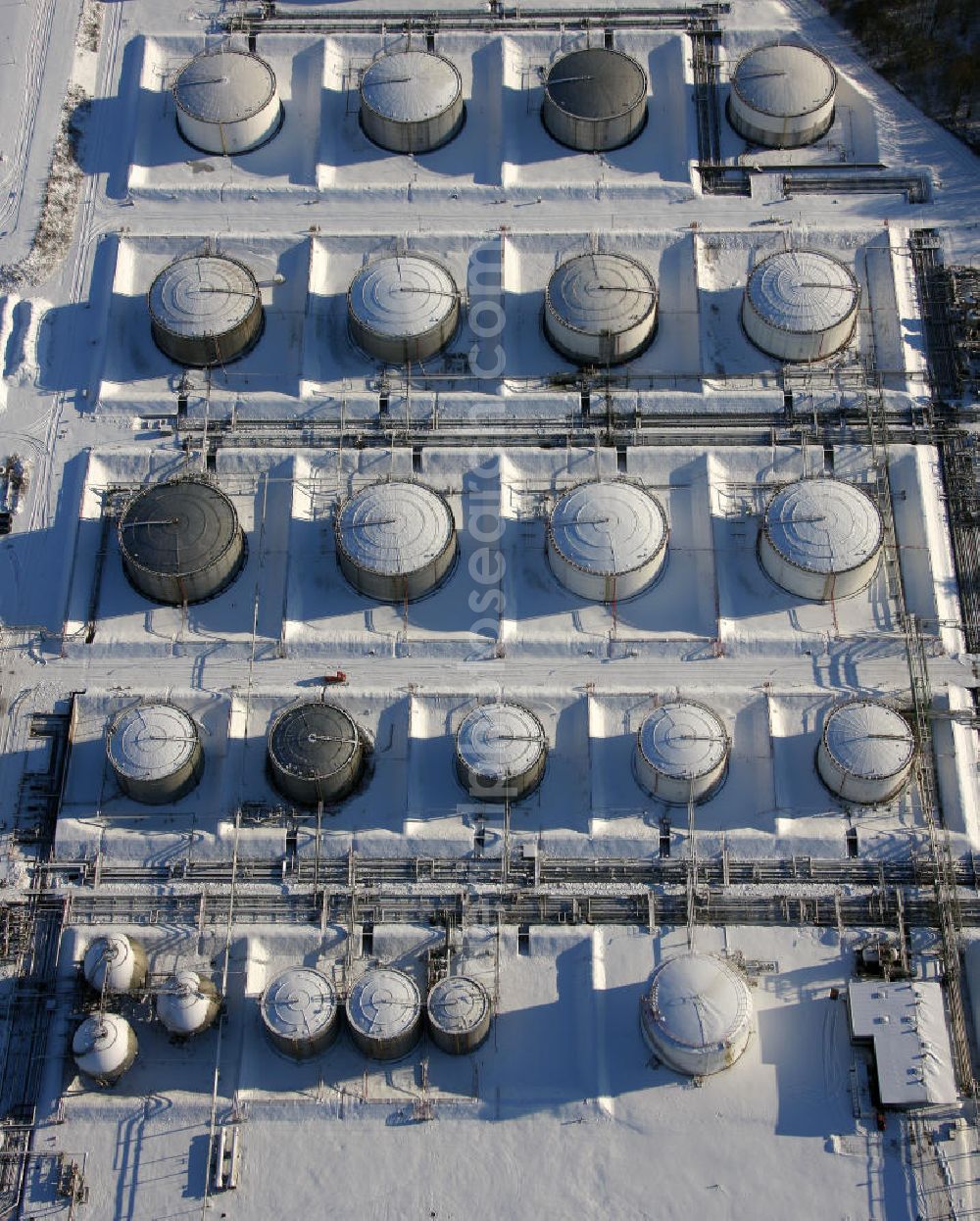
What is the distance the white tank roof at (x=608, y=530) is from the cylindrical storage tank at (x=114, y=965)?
3195 cm

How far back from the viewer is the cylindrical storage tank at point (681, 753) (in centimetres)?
8831

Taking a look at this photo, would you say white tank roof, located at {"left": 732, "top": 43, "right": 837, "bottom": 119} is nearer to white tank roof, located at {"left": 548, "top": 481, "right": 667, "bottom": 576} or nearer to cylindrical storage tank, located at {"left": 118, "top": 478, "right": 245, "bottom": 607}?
white tank roof, located at {"left": 548, "top": 481, "right": 667, "bottom": 576}

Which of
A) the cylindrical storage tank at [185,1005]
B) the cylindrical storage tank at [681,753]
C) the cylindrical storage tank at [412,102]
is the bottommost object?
the cylindrical storage tank at [185,1005]

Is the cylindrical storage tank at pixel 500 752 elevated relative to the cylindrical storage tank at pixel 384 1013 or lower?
elevated

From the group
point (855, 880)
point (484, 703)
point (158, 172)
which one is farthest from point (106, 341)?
point (855, 880)

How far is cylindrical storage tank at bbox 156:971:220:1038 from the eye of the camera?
272 ft

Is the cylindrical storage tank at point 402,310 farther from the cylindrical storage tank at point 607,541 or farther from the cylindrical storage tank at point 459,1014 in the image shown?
the cylindrical storage tank at point 459,1014

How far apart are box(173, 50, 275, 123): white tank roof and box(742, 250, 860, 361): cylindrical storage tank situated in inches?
1392

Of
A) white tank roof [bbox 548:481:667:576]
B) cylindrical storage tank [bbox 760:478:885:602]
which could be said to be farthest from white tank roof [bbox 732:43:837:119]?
white tank roof [bbox 548:481:667:576]

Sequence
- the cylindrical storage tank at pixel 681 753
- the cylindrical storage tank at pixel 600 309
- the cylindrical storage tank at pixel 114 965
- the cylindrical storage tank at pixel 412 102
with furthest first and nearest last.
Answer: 1. the cylindrical storage tank at pixel 412 102
2. the cylindrical storage tank at pixel 600 309
3. the cylindrical storage tank at pixel 681 753
4. the cylindrical storage tank at pixel 114 965

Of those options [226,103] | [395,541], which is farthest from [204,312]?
[395,541]

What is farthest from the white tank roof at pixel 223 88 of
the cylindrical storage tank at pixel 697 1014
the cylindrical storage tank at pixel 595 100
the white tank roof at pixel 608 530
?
the cylindrical storage tank at pixel 697 1014

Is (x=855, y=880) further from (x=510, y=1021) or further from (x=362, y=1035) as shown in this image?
(x=362, y=1035)

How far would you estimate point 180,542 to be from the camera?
3750 inches
